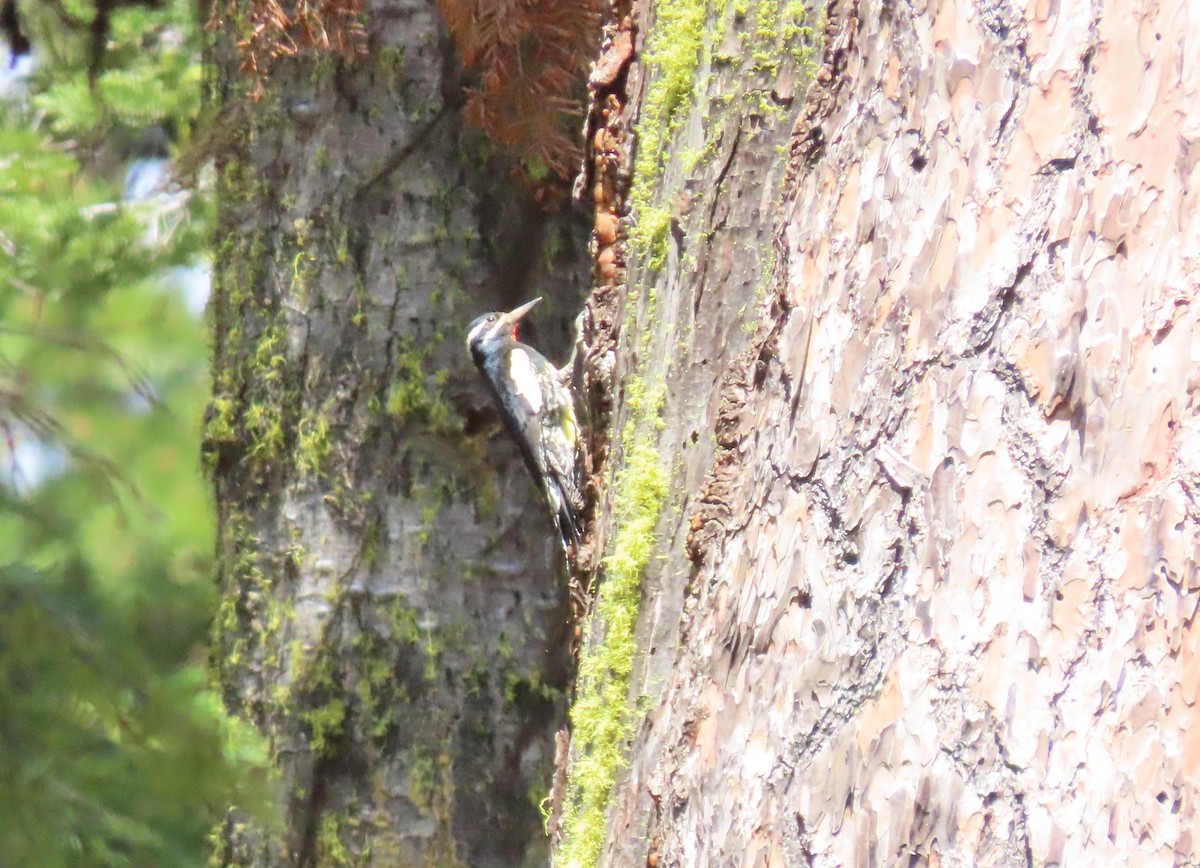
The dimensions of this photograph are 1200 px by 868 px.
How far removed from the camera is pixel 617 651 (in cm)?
193

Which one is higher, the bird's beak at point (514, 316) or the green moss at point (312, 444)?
the bird's beak at point (514, 316)

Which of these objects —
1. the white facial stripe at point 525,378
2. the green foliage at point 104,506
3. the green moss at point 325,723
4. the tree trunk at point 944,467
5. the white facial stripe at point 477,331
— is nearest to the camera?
the tree trunk at point 944,467

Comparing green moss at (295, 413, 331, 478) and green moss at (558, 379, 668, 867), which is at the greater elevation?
green moss at (295, 413, 331, 478)

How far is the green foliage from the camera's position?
228cm

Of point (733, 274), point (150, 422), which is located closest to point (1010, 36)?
point (733, 274)

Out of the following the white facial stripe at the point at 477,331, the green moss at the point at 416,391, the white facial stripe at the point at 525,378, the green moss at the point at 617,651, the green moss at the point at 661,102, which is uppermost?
the white facial stripe at the point at 525,378

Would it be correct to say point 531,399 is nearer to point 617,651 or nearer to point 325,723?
point 325,723

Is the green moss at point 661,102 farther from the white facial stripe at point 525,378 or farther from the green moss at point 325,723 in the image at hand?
the green moss at point 325,723

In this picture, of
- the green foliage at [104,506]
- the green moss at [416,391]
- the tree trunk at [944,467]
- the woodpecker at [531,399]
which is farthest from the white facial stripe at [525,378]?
the tree trunk at [944,467]

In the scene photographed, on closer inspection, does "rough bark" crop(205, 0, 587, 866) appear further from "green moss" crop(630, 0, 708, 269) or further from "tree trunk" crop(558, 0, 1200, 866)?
"tree trunk" crop(558, 0, 1200, 866)

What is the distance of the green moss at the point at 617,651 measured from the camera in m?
1.88

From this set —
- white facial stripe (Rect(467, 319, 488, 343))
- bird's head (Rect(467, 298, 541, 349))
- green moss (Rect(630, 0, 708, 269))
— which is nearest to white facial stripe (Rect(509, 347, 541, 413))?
bird's head (Rect(467, 298, 541, 349))

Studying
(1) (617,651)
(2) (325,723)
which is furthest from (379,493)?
(1) (617,651)

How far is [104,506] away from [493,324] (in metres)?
1.60
